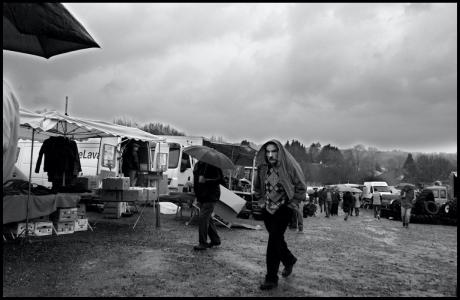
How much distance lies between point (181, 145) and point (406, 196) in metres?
9.49

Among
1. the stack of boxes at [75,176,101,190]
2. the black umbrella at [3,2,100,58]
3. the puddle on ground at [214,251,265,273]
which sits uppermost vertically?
the black umbrella at [3,2,100,58]

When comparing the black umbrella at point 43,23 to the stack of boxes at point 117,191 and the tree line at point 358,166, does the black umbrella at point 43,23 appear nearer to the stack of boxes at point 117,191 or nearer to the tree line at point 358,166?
the stack of boxes at point 117,191

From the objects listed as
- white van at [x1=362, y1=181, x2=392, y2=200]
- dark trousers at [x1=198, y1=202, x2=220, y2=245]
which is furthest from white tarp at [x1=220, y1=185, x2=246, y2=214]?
white van at [x1=362, y1=181, x2=392, y2=200]

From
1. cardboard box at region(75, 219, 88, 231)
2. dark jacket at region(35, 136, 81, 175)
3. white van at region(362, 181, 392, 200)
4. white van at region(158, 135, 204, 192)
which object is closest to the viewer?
cardboard box at region(75, 219, 88, 231)

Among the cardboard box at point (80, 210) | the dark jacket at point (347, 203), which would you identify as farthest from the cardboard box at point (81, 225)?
the dark jacket at point (347, 203)

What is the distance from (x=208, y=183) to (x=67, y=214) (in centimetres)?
347

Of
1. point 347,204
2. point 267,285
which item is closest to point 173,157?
point 347,204

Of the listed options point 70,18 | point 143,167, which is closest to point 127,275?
point 70,18

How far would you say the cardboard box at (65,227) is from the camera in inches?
348

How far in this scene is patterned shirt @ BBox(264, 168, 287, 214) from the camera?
5230mm

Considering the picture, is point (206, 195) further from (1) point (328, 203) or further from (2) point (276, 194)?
(1) point (328, 203)

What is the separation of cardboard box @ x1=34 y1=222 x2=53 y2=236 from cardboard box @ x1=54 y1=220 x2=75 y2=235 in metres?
0.18

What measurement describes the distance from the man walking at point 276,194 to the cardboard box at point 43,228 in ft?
17.4

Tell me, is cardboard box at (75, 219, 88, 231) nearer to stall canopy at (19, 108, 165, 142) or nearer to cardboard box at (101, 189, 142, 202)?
cardboard box at (101, 189, 142, 202)
